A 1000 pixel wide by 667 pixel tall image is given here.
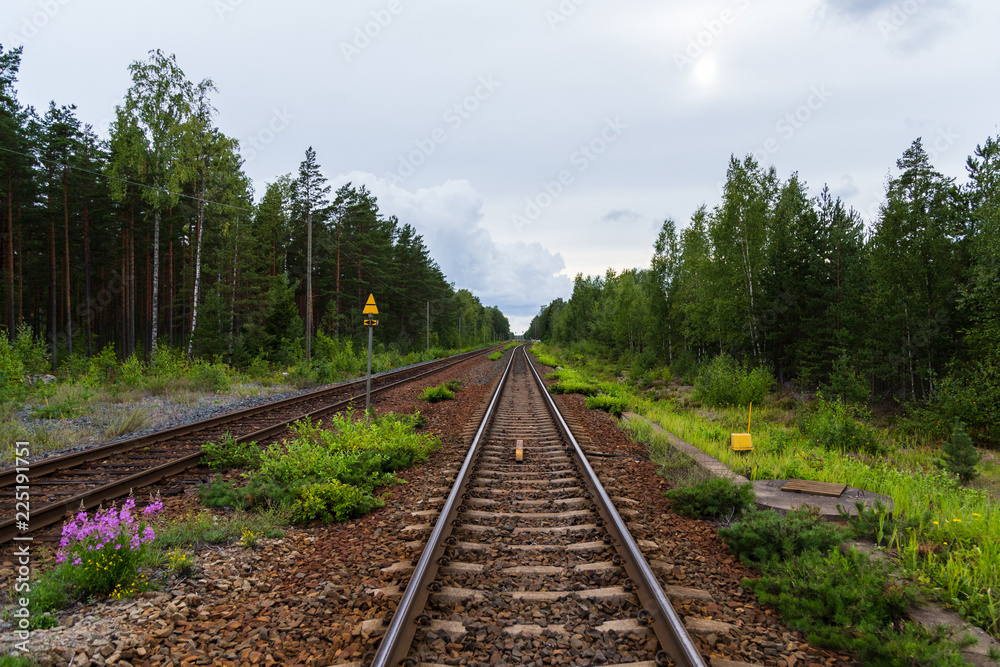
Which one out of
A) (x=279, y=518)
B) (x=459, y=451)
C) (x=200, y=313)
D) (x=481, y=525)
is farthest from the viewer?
(x=200, y=313)

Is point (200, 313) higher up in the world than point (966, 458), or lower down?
higher up

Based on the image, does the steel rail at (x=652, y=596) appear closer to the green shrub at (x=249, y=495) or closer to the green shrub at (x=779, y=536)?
the green shrub at (x=779, y=536)

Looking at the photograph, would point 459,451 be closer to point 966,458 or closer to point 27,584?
point 27,584

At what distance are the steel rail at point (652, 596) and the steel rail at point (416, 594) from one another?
58.9 inches

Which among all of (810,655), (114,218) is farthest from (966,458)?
(114,218)

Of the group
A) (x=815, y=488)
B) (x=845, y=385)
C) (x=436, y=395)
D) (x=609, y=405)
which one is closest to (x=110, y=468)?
(x=436, y=395)

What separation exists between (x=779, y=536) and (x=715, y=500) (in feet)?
3.71

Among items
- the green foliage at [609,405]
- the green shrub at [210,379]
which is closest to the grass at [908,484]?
the green foliage at [609,405]

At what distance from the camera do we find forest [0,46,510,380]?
20359mm

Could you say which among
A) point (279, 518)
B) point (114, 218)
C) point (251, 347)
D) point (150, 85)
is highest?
point (150, 85)

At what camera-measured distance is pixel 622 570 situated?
11.9 feet

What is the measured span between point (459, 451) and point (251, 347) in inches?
747

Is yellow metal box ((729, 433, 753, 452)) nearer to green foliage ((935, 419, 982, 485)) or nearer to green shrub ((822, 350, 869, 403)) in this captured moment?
green foliage ((935, 419, 982, 485))

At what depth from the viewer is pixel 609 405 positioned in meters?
12.3
